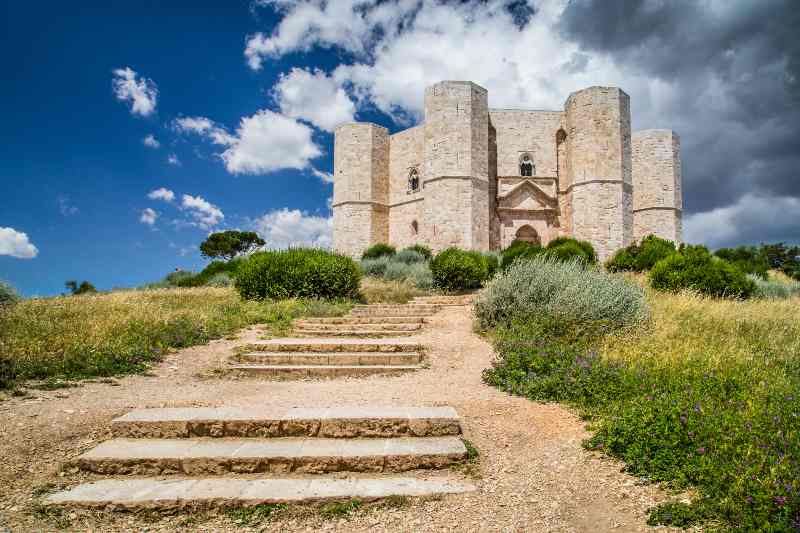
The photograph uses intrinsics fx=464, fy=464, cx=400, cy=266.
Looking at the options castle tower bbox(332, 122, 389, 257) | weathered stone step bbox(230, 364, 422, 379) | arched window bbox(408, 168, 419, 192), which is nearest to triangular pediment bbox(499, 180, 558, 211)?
arched window bbox(408, 168, 419, 192)

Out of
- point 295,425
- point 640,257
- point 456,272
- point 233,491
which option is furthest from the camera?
point 640,257

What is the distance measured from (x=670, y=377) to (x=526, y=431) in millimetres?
1596

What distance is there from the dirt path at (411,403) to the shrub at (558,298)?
1458mm

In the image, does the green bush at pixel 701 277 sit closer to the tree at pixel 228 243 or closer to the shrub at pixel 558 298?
the shrub at pixel 558 298

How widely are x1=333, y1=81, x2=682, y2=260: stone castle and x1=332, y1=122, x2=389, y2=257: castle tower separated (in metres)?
0.06

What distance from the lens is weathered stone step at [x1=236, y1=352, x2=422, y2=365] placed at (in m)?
5.91

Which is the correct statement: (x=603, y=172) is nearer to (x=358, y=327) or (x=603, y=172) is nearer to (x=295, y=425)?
(x=358, y=327)

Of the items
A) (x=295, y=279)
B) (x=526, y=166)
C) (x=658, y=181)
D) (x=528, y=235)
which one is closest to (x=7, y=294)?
(x=295, y=279)

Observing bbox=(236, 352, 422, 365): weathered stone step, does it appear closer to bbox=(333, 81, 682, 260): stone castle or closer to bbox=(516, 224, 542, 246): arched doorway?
bbox=(333, 81, 682, 260): stone castle

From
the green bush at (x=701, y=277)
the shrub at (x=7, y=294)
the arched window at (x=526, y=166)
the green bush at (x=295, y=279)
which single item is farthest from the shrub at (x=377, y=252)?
the shrub at (x=7, y=294)

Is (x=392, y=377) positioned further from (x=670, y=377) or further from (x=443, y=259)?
(x=443, y=259)

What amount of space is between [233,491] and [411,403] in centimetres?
186

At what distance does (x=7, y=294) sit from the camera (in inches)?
353

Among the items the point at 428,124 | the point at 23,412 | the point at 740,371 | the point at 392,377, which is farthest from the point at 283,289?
the point at 428,124
